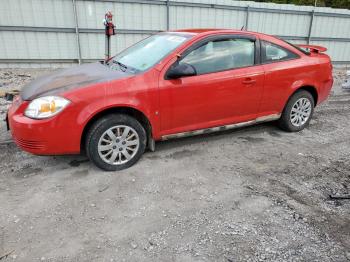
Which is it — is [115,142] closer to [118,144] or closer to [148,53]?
[118,144]

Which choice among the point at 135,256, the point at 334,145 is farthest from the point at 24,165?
the point at 334,145

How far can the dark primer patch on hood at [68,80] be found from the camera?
3475 millimetres

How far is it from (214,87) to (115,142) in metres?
1.45

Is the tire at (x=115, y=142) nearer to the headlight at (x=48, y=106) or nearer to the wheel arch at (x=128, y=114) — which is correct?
the wheel arch at (x=128, y=114)

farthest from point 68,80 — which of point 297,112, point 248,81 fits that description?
point 297,112

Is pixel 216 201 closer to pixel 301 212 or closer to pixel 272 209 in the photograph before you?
pixel 272 209

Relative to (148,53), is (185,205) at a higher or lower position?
lower

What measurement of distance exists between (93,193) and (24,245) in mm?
881

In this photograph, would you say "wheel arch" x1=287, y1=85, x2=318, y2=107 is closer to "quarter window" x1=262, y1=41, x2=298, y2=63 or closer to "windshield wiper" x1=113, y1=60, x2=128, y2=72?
"quarter window" x1=262, y1=41, x2=298, y2=63

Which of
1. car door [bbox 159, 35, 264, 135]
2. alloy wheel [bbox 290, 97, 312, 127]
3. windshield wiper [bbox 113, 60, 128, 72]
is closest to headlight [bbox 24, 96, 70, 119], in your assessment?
windshield wiper [bbox 113, 60, 128, 72]

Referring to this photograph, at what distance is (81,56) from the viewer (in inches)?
413

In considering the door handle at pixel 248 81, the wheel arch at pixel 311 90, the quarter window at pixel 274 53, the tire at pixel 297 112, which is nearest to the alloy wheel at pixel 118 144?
the door handle at pixel 248 81

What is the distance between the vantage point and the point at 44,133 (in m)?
3.31

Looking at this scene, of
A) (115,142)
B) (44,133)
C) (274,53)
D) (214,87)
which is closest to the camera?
(44,133)
